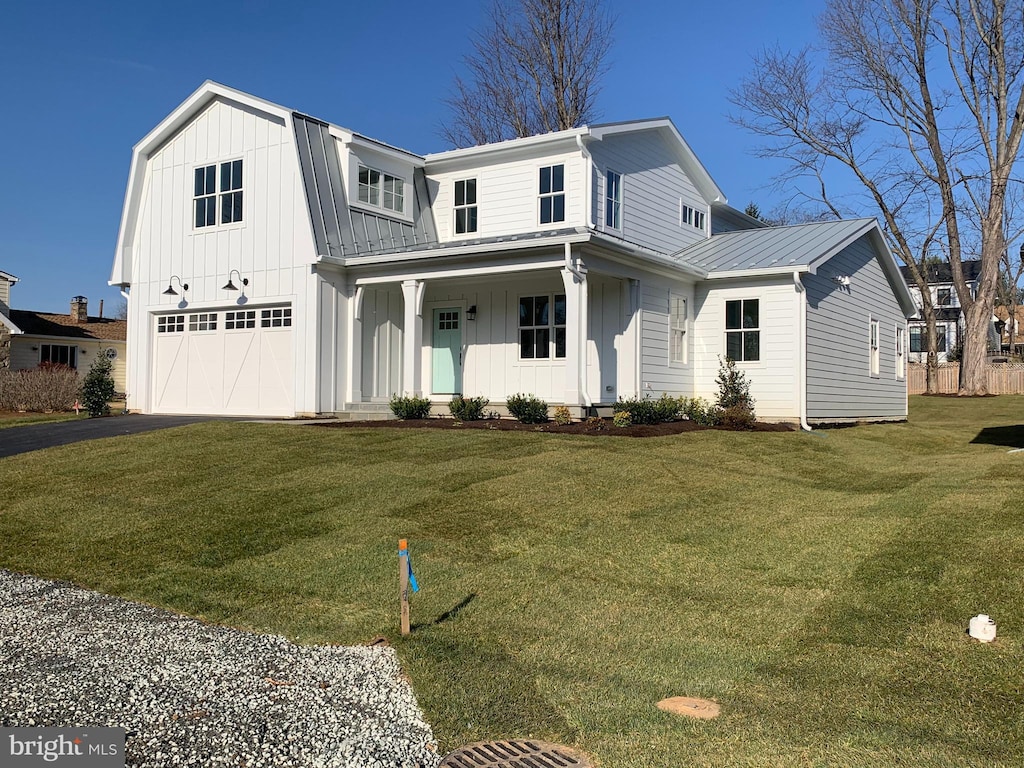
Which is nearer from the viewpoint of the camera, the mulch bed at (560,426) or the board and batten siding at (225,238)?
the mulch bed at (560,426)

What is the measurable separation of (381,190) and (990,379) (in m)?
29.3

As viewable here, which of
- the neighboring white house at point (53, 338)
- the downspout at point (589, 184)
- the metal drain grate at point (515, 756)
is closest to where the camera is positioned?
the metal drain grate at point (515, 756)

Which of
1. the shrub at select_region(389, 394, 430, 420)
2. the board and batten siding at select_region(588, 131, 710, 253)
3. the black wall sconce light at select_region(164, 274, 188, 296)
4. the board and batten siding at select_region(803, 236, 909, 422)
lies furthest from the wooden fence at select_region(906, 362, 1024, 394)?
the black wall sconce light at select_region(164, 274, 188, 296)

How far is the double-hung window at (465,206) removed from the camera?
61.0 feet

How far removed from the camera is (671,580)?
6344 millimetres

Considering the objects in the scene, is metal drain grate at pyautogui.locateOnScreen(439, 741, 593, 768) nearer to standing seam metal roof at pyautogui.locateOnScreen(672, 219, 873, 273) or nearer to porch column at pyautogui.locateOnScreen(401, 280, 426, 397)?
porch column at pyautogui.locateOnScreen(401, 280, 426, 397)

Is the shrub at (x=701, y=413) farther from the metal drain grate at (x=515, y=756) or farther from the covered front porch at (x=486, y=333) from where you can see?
the metal drain grate at (x=515, y=756)

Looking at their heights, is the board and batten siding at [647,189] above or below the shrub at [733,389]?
above

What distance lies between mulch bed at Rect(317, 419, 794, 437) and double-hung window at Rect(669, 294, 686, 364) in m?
2.06

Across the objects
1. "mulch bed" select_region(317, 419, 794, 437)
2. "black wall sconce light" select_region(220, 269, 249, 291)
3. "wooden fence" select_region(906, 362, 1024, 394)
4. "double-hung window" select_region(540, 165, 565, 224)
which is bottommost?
"mulch bed" select_region(317, 419, 794, 437)

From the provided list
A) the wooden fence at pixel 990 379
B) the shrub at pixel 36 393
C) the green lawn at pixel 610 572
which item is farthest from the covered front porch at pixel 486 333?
the wooden fence at pixel 990 379

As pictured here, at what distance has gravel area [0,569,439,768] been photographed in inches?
145

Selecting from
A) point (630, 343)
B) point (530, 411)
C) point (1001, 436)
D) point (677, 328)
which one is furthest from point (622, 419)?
point (1001, 436)

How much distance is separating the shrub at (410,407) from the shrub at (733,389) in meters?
6.04
